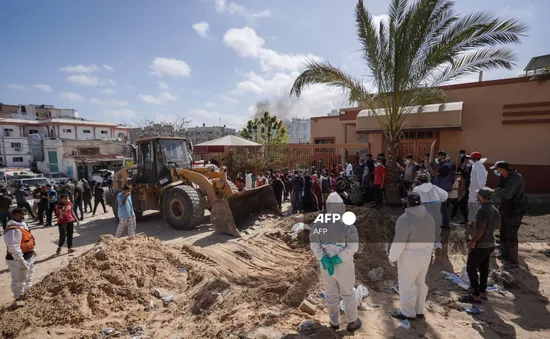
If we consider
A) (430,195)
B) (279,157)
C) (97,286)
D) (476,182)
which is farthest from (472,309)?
(279,157)

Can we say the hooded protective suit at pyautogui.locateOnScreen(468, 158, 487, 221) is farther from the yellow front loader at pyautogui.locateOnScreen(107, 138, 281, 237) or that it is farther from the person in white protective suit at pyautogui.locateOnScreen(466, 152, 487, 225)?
the yellow front loader at pyautogui.locateOnScreen(107, 138, 281, 237)

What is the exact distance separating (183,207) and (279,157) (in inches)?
266

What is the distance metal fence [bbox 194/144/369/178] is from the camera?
13195mm

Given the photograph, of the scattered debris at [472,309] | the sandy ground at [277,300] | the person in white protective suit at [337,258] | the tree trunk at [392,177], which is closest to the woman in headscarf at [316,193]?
the tree trunk at [392,177]

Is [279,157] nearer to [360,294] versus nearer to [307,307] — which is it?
[360,294]

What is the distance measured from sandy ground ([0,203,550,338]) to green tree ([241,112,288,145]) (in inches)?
932

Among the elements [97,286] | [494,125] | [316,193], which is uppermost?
[494,125]

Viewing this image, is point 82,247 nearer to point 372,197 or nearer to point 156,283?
point 156,283

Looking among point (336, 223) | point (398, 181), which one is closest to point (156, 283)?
point (336, 223)

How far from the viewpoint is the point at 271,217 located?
8.38m

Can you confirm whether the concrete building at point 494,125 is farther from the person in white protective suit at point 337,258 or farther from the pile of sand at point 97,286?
the pile of sand at point 97,286

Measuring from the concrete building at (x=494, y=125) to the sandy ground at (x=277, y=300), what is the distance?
15.1 ft

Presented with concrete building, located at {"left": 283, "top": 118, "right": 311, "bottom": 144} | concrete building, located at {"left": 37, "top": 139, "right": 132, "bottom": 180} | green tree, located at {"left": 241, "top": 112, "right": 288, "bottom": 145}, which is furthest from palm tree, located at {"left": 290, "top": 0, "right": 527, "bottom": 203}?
concrete building, located at {"left": 283, "top": 118, "right": 311, "bottom": 144}

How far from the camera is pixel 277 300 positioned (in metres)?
3.96
